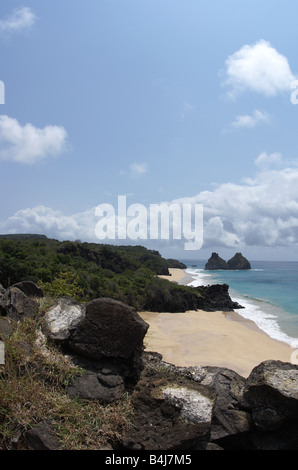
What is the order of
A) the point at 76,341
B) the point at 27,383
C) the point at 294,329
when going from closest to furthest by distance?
the point at 27,383, the point at 76,341, the point at 294,329

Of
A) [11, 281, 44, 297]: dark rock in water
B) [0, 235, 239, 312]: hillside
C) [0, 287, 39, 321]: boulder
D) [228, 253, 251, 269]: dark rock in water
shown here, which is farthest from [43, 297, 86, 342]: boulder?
[228, 253, 251, 269]: dark rock in water

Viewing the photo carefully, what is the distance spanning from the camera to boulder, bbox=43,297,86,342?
4326 mm

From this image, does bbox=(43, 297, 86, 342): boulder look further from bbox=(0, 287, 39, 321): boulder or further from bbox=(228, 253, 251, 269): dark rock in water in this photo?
bbox=(228, 253, 251, 269): dark rock in water

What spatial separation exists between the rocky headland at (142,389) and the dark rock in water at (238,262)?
467 feet

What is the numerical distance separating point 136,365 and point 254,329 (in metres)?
19.5

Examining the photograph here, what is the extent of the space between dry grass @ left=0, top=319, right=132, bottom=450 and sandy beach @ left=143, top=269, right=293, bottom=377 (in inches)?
337

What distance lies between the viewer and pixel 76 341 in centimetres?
419

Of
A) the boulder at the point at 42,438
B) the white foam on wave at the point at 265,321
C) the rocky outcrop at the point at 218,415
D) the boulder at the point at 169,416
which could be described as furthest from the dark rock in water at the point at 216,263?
the boulder at the point at 42,438

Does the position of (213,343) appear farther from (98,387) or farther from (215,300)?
(215,300)

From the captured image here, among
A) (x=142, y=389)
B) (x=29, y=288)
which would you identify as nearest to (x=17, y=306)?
(x=29, y=288)

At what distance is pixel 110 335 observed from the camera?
163 inches

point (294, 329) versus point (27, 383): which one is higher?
point (27, 383)
